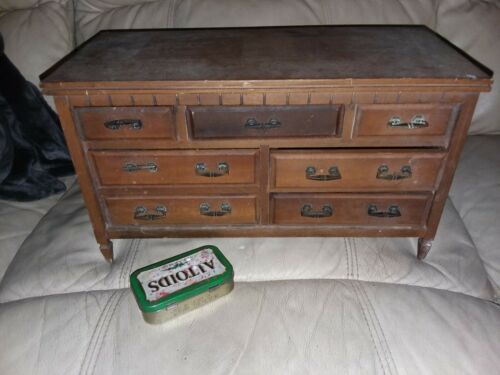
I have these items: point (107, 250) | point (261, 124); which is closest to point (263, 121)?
point (261, 124)

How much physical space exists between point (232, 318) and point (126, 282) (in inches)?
13.3

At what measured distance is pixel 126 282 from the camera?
1121 millimetres

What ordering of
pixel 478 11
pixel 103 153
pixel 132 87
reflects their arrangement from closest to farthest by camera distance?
pixel 132 87 < pixel 103 153 < pixel 478 11

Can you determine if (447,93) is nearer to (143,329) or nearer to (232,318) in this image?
(232,318)

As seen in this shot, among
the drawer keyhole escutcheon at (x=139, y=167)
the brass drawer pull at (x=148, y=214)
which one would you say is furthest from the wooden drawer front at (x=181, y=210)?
the drawer keyhole escutcheon at (x=139, y=167)

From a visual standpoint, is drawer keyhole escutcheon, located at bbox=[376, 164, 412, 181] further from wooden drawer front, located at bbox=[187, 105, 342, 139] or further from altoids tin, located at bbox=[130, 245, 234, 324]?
altoids tin, located at bbox=[130, 245, 234, 324]

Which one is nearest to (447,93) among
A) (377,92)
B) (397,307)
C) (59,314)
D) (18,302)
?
(377,92)

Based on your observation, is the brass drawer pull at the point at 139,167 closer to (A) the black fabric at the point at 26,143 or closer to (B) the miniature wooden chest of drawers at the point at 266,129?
(B) the miniature wooden chest of drawers at the point at 266,129

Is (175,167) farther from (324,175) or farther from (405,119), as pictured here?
(405,119)

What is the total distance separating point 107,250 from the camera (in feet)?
3.79

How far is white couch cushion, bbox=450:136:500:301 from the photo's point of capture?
45.5 inches

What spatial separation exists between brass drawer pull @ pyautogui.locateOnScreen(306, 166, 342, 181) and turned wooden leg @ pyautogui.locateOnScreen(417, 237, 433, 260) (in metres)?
0.36

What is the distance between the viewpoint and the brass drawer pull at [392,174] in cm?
99

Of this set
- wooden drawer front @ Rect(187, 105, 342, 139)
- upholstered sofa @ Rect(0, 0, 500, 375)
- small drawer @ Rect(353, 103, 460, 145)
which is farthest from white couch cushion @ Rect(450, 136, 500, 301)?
wooden drawer front @ Rect(187, 105, 342, 139)
